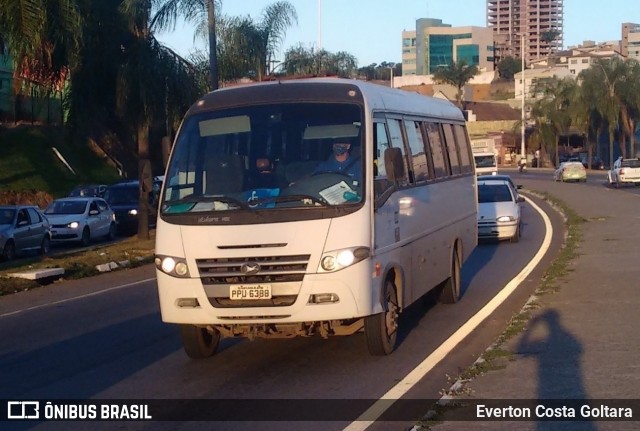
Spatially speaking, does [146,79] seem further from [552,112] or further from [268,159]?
[552,112]

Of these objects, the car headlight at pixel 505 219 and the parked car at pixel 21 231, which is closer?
the car headlight at pixel 505 219

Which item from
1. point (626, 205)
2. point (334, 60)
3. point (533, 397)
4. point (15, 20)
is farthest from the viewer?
point (334, 60)

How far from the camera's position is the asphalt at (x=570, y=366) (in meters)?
7.26

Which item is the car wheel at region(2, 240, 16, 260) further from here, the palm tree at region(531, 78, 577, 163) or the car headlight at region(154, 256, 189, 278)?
the palm tree at region(531, 78, 577, 163)

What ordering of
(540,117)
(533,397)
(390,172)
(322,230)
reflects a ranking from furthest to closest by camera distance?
1. (540,117)
2. (390,172)
3. (322,230)
4. (533,397)

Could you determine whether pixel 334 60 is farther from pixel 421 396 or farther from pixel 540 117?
pixel 540 117

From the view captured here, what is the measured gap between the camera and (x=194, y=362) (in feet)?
34.7

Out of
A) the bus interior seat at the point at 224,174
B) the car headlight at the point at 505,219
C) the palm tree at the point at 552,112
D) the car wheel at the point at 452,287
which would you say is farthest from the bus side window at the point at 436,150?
the palm tree at the point at 552,112

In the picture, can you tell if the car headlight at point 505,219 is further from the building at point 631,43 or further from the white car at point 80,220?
the building at point 631,43

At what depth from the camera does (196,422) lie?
8.02 meters

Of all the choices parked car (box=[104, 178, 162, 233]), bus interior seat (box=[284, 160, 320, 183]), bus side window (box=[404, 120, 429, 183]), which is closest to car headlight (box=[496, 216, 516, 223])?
bus side window (box=[404, 120, 429, 183])

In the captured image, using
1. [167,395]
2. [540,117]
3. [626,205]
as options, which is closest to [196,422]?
[167,395]

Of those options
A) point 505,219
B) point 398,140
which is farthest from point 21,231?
point 398,140

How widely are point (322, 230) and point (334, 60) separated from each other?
134 feet
